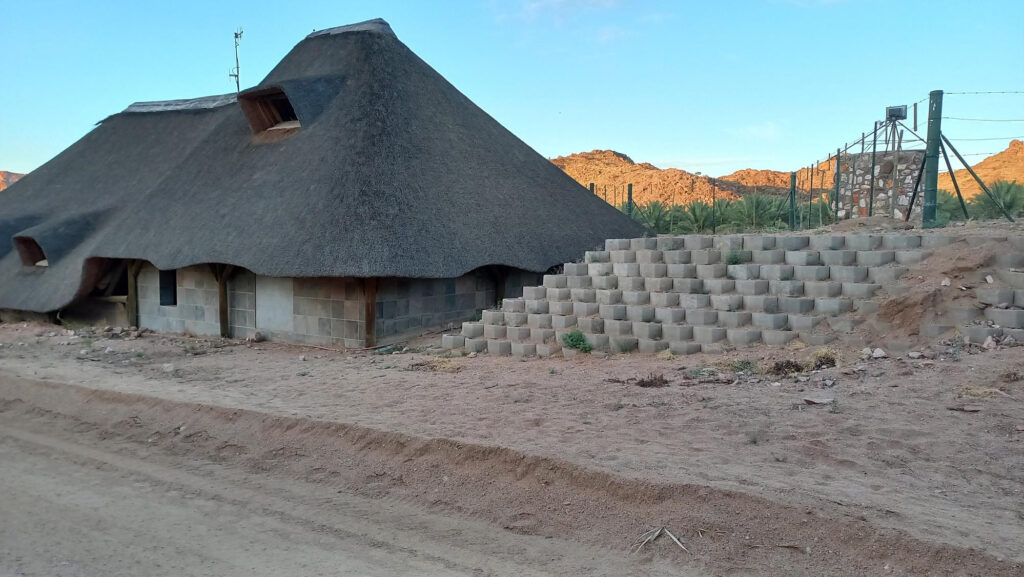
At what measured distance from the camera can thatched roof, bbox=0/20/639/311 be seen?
37.0 ft

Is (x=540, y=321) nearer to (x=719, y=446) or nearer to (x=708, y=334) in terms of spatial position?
(x=708, y=334)

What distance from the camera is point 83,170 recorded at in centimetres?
1847

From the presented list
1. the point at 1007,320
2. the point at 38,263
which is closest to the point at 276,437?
the point at 1007,320

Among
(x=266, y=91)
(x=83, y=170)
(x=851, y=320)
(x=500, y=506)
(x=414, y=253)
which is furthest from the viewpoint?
(x=83, y=170)

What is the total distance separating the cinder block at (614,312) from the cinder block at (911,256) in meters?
3.33

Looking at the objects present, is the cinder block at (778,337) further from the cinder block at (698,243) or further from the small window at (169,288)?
the small window at (169,288)

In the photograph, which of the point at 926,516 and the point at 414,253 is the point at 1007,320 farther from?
the point at 414,253

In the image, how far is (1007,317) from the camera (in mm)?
6922

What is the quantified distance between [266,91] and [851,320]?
1200 cm

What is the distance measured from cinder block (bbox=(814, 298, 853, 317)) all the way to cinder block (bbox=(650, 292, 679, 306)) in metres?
1.75

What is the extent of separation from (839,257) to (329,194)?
308 inches

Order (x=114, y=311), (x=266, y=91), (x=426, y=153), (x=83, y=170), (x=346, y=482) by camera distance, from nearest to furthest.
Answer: (x=346, y=482), (x=426, y=153), (x=266, y=91), (x=114, y=311), (x=83, y=170)

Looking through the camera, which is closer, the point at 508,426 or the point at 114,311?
the point at 508,426

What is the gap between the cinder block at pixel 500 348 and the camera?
9.87m
